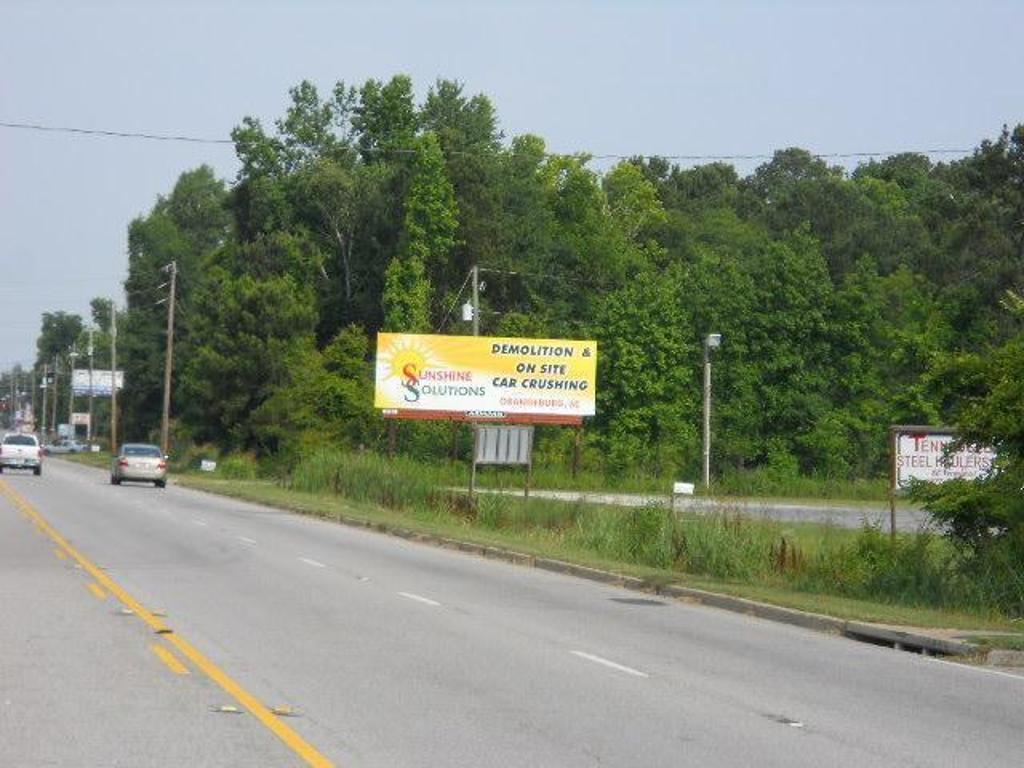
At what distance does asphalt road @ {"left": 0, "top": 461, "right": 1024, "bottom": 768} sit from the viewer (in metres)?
11.4

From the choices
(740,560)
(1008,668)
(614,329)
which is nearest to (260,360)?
(614,329)

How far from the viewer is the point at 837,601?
77.2 feet

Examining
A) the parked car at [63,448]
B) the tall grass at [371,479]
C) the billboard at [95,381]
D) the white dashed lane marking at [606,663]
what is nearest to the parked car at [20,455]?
the tall grass at [371,479]

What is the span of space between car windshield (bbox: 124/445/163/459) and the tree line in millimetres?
6952

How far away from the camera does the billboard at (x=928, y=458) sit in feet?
84.9

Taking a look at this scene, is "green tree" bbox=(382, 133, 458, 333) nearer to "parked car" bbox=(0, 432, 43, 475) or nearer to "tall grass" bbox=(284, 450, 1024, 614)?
"parked car" bbox=(0, 432, 43, 475)

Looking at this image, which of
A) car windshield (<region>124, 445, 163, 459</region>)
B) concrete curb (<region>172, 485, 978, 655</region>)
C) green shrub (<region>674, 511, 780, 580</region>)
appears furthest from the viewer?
car windshield (<region>124, 445, 163, 459</region>)

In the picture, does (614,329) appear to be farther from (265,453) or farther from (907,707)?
(907,707)

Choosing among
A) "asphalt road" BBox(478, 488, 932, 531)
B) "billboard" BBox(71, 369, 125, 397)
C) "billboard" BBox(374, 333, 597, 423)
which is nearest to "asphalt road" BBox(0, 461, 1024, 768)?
"asphalt road" BBox(478, 488, 932, 531)

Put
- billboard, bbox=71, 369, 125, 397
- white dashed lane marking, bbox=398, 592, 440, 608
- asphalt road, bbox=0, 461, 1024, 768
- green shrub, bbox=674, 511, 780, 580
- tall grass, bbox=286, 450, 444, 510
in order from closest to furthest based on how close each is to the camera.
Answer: asphalt road, bbox=0, 461, 1024, 768 < white dashed lane marking, bbox=398, 592, 440, 608 < green shrub, bbox=674, 511, 780, 580 < tall grass, bbox=286, 450, 444, 510 < billboard, bbox=71, 369, 125, 397

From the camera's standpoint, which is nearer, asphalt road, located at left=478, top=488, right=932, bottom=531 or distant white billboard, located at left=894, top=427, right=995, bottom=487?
distant white billboard, located at left=894, top=427, right=995, bottom=487

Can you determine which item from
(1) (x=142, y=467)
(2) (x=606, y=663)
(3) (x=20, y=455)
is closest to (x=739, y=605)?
(2) (x=606, y=663)

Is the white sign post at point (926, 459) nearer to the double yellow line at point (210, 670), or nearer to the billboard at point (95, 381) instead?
the double yellow line at point (210, 670)

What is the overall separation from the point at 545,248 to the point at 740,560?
74428 mm
